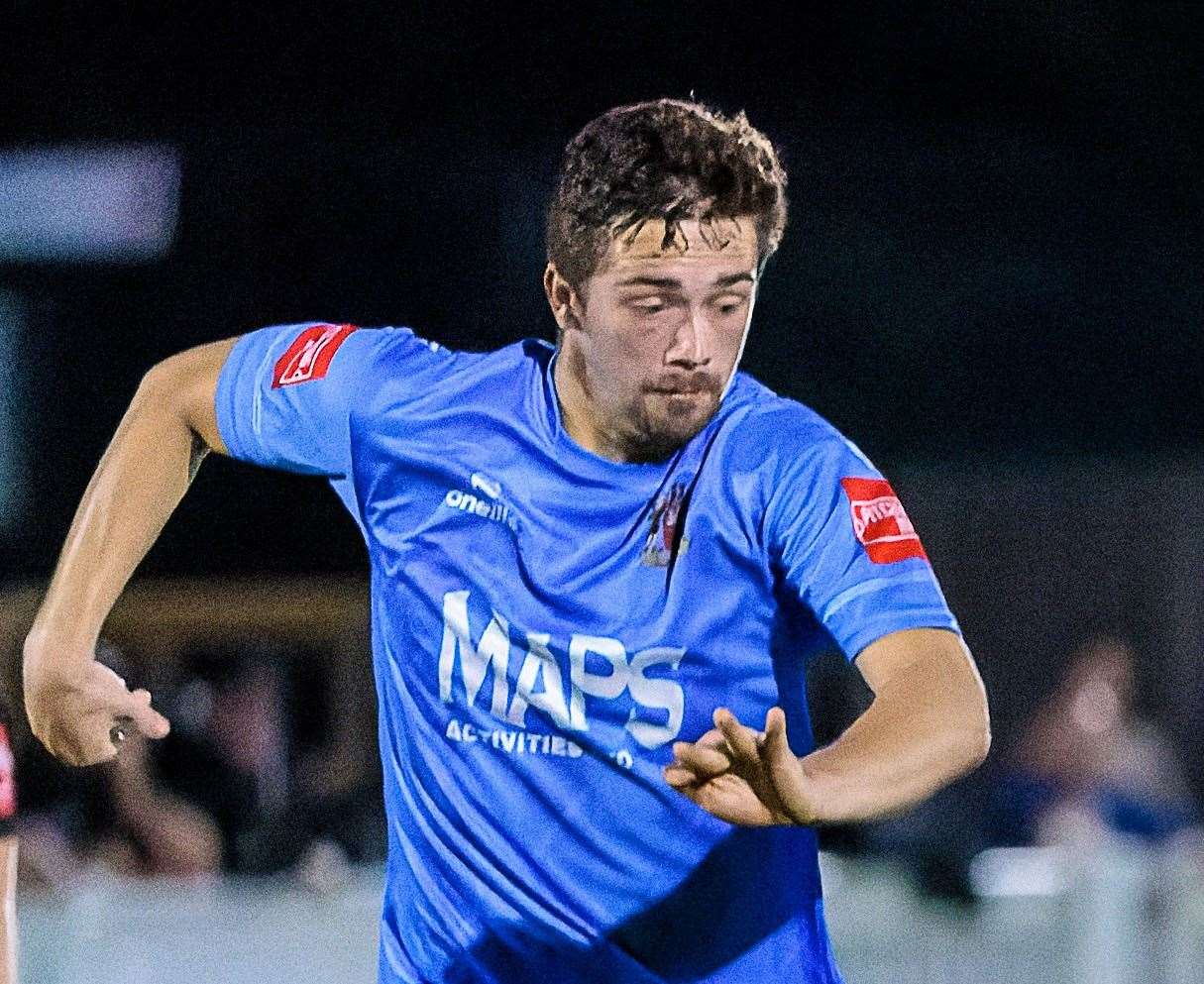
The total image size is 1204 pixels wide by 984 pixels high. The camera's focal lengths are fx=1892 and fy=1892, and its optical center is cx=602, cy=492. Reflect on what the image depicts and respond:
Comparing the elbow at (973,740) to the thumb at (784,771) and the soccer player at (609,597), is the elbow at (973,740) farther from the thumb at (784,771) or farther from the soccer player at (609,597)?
the thumb at (784,771)

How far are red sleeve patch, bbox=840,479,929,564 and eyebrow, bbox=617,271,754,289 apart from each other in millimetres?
278

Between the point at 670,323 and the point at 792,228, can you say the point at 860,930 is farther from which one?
the point at 792,228

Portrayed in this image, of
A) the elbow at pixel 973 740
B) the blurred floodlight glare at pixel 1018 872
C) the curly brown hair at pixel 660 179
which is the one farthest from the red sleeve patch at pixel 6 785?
the blurred floodlight glare at pixel 1018 872

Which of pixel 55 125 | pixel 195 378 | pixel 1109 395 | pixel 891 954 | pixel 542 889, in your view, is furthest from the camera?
pixel 1109 395

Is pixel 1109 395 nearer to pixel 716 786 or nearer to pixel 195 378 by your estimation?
pixel 195 378

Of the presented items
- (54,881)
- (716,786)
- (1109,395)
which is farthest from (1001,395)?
(716,786)

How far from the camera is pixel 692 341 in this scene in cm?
228

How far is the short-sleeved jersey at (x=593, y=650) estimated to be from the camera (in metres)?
2.32

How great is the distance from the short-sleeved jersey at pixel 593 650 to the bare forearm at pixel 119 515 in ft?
0.97

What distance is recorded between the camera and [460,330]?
8164mm

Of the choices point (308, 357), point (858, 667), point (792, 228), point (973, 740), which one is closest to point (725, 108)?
Result: point (792, 228)

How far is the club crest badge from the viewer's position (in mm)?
2359

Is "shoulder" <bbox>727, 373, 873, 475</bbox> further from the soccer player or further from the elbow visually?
the elbow

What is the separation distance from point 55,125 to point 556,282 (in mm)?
6107
